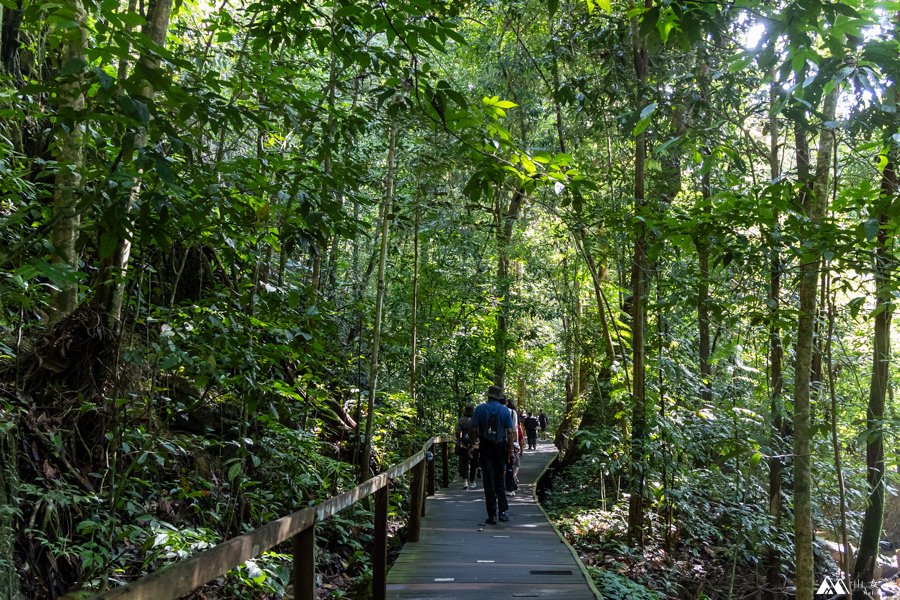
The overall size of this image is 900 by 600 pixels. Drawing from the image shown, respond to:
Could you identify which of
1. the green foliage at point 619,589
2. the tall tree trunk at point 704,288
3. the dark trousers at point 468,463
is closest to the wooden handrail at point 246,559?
the green foliage at point 619,589

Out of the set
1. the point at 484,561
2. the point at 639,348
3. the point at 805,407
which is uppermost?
the point at 639,348

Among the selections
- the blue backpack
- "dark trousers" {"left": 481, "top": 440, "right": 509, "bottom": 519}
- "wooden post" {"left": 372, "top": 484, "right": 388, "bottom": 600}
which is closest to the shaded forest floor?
"dark trousers" {"left": 481, "top": 440, "right": 509, "bottom": 519}

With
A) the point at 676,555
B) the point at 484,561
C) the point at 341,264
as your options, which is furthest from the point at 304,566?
the point at 341,264

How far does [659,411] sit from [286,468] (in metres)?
5.72

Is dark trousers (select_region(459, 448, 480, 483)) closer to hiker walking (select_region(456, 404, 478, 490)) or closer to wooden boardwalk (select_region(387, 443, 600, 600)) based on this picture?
hiker walking (select_region(456, 404, 478, 490))

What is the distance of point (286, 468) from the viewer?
21.9 ft

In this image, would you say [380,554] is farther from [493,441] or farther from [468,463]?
[468,463]

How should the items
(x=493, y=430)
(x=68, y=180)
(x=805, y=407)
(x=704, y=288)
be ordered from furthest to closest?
(x=493, y=430), (x=805, y=407), (x=704, y=288), (x=68, y=180)

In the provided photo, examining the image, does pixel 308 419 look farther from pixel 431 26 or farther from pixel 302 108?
pixel 431 26

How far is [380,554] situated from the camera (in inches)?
210

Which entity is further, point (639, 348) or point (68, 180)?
point (639, 348)

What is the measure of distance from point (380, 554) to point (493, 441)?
389cm

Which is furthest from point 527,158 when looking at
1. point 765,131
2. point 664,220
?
point 765,131

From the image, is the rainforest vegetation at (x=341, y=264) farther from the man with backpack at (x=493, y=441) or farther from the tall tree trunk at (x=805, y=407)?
the man with backpack at (x=493, y=441)
